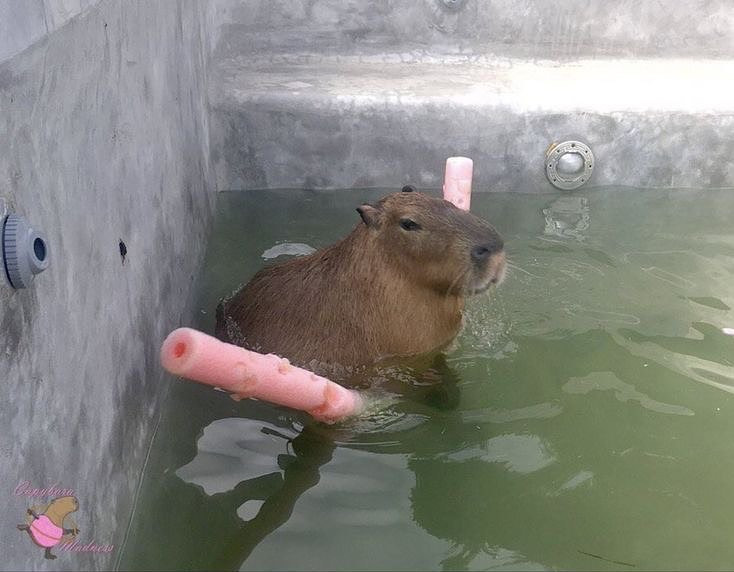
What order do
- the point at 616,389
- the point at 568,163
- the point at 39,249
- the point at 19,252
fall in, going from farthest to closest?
the point at 568,163 → the point at 616,389 → the point at 39,249 → the point at 19,252

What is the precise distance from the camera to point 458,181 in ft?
11.7

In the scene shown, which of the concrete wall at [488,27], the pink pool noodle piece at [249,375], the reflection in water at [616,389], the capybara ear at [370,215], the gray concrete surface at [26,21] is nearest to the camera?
the gray concrete surface at [26,21]

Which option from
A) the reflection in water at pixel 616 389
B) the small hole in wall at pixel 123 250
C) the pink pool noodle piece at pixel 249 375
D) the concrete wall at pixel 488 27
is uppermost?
the concrete wall at pixel 488 27

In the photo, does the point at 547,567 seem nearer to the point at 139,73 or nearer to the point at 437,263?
the point at 437,263

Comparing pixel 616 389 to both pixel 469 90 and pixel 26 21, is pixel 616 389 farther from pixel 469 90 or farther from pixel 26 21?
pixel 26 21

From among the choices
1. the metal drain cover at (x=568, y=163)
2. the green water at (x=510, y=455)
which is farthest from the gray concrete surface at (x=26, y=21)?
the metal drain cover at (x=568, y=163)

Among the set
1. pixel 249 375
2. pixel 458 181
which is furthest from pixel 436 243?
pixel 249 375

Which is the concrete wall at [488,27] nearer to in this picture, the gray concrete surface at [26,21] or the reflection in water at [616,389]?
the reflection in water at [616,389]

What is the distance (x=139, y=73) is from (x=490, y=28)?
323 centimetres

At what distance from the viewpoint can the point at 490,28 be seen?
5527mm

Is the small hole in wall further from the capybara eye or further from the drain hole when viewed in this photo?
the capybara eye

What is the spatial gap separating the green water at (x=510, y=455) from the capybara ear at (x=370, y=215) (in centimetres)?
72

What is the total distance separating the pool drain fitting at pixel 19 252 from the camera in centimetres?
158

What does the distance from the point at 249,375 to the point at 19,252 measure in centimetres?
86
